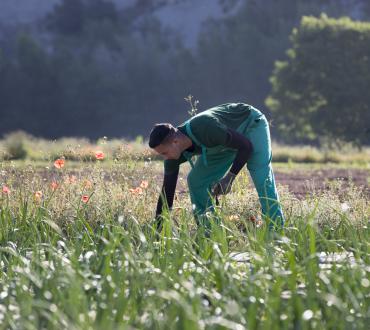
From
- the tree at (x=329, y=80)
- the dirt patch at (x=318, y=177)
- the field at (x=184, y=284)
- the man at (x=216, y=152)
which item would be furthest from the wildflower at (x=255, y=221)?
the tree at (x=329, y=80)

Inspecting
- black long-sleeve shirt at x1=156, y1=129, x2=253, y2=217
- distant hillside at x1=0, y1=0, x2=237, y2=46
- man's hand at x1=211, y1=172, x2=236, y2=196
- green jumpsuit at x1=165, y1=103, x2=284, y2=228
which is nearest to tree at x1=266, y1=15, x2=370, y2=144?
green jumpsuit at x1=165, y1=103, x2=284, y2=228

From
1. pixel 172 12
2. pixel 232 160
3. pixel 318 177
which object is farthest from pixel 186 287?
pixel 172 12

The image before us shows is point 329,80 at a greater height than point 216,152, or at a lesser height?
lesser

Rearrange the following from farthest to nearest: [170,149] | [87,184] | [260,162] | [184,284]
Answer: [87,184], [260,162], [170,149], [184,284]

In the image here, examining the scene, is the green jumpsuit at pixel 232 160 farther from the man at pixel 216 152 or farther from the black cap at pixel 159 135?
the black cap at pixel 159 135

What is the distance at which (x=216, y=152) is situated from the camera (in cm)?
703

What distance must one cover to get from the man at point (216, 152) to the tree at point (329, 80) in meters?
25.7

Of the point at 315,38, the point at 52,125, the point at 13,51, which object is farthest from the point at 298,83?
the point at 13,51

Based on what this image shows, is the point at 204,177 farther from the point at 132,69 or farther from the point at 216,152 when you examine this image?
the point at 132,69

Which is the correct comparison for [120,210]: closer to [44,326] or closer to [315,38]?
[44,326]

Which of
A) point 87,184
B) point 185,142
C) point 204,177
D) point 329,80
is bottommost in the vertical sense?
point 329,80

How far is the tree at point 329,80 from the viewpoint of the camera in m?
32.9

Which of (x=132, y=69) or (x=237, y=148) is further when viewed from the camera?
(x=132, y=69)

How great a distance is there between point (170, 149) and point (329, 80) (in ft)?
88.4
